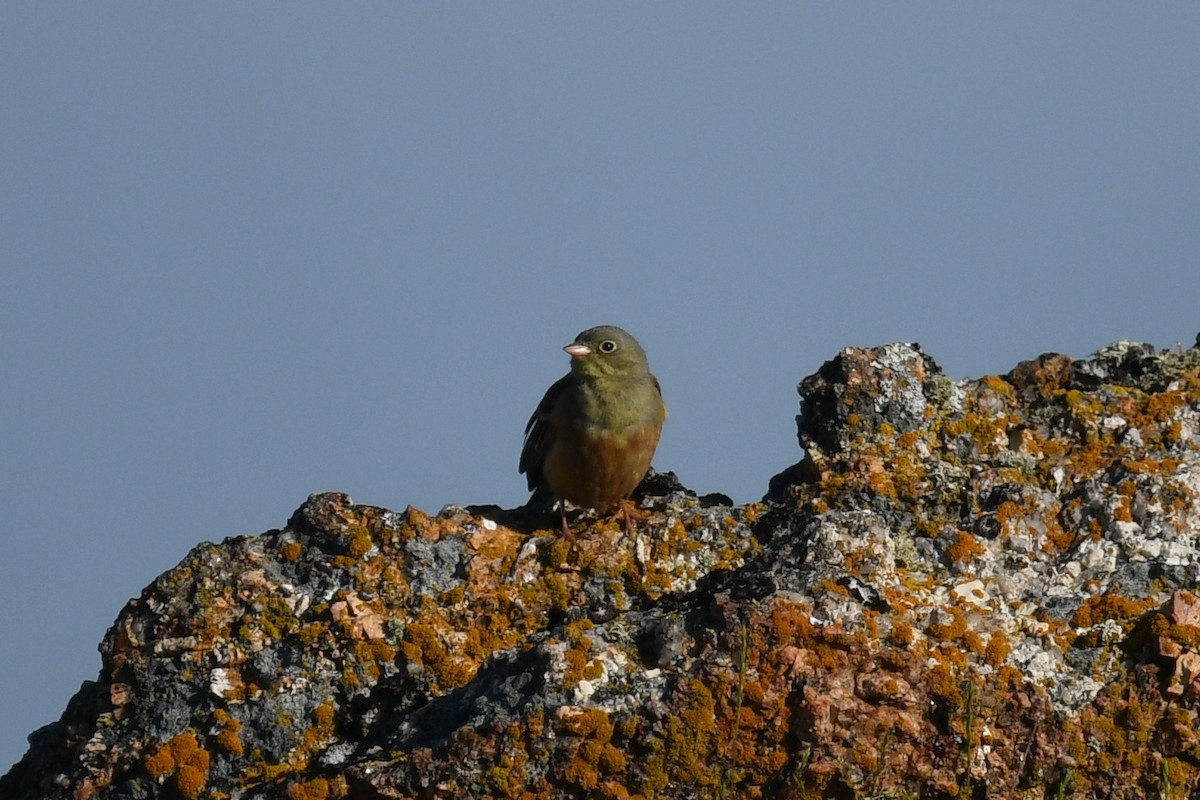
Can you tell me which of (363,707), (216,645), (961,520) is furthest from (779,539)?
(216,645)

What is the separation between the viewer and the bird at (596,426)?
26.2 ft

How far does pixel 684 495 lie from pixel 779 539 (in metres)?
1.02

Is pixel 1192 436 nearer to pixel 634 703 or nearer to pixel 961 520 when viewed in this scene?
pixel 961 520

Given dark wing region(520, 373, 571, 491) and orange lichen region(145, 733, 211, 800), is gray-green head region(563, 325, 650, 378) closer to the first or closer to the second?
dark wing region(520, 373, 571, 491)

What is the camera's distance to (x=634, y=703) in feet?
15.9

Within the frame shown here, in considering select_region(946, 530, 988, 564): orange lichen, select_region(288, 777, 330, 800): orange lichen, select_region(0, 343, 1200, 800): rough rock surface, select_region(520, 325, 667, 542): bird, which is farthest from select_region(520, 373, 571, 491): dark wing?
select_region(288, 777, 330, 800): orange lichen

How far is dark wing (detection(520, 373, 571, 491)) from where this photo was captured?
28.0 feet

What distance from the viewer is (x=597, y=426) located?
841cm

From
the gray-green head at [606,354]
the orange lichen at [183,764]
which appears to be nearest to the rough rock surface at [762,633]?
the orange lichen at [183,764]

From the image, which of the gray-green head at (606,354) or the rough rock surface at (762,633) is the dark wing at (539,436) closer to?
the gray-green head at (606,354)

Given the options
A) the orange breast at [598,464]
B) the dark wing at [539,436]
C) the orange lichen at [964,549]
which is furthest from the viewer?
the dark wing at [539,436]

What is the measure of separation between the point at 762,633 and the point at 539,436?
394 centimetres

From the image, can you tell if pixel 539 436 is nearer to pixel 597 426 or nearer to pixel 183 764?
pixel 597 426

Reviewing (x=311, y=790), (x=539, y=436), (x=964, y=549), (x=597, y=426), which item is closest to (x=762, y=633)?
(x=964, y=549)
